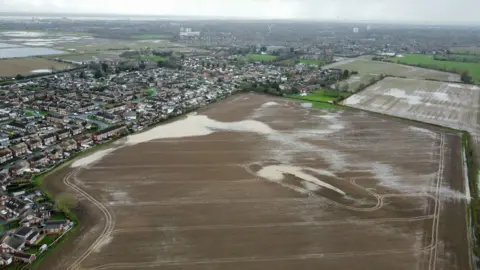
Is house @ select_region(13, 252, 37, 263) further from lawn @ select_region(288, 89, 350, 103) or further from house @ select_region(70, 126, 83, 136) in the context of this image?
lawn @ select_region(288, 89, 350, 103)

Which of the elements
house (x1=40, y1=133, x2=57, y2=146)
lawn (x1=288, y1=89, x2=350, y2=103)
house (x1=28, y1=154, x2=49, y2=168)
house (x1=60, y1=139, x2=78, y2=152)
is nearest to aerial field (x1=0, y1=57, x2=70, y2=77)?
house (x1=40, y1=133, x2=57, y2=146)

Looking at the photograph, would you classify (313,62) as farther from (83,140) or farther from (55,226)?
(55,226)

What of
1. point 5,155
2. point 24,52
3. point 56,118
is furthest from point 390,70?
point 24,52

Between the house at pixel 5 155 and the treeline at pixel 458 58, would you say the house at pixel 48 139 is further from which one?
the treeline at pixel 458 58

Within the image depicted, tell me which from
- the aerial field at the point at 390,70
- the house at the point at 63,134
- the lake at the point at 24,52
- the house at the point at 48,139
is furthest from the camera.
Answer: the lake at the point at 24,52

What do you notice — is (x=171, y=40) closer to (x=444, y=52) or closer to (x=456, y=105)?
(x=444, y=52)

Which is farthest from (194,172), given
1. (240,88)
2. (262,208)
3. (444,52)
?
(444,52)

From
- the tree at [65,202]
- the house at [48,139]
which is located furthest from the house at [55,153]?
the tree at [65,202]
